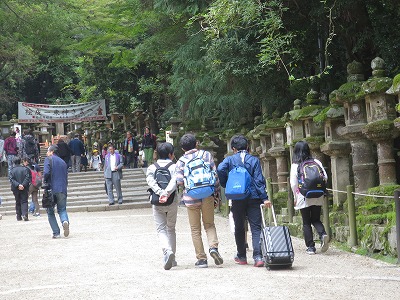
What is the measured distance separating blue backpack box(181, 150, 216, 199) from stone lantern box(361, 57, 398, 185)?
3240 millimetres

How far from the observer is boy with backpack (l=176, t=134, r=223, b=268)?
10.2 m

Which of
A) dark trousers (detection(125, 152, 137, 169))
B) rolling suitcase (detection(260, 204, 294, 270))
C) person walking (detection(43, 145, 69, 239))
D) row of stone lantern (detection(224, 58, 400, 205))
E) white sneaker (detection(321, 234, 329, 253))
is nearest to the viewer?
rolling suitcase (detection(260, 204, 294, 270))

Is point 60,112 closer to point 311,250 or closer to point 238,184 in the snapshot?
point 311,250

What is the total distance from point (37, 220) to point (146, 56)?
31.7 ft

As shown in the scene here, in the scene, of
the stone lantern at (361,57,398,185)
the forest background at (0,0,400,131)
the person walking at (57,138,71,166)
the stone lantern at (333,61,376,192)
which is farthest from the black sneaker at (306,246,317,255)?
the person walking at (57,138,71,166)

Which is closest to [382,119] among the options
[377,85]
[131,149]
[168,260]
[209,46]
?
[377,85]

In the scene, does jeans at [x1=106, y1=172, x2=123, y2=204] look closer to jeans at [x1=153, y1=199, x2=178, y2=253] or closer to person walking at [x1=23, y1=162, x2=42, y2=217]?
person walking at [x1=23, y1=162, x2=42, y2=217]

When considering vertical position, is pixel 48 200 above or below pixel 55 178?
below

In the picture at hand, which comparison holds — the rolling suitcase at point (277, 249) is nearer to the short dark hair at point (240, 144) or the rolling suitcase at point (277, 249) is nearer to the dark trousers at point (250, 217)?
the dark trousers at point (250, 217)

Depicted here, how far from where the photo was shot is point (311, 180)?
11.3 metres

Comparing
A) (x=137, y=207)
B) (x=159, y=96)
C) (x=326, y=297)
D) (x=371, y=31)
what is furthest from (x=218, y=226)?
(x=159, y=96)

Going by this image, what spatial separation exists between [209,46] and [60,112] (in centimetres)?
2091

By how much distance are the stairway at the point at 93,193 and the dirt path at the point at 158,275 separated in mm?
9688

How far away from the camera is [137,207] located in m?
24.8
